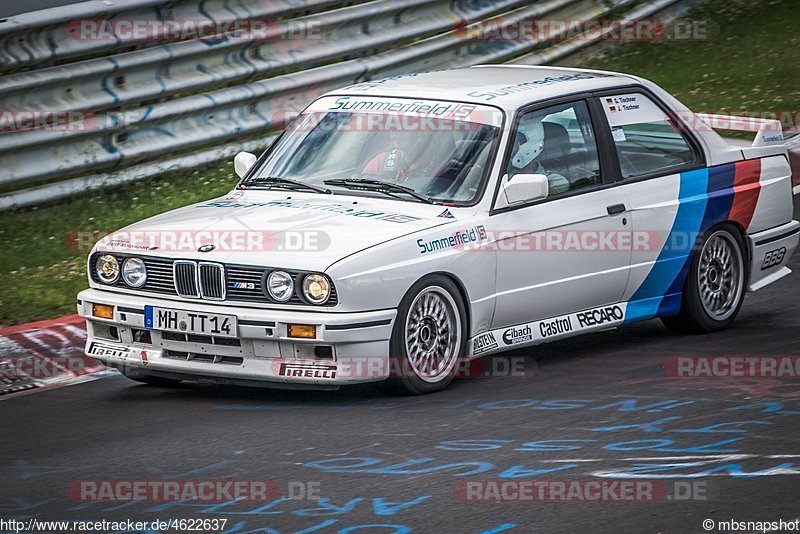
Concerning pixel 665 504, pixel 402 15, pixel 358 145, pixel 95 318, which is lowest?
pixel 665 504

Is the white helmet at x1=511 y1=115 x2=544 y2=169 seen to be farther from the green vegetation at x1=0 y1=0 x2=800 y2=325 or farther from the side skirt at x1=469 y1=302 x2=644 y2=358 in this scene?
the green vegetation at x1=0 y1=0 x2=800 y2=325

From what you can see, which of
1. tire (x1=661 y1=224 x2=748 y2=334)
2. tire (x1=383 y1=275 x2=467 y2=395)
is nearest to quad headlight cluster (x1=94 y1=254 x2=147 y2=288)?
tire (x1=383 y1=275 x2=467 y2=395)

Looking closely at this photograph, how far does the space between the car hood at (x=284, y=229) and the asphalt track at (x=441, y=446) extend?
0.80 metres

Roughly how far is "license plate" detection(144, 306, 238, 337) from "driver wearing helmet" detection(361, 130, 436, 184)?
141 centimetres

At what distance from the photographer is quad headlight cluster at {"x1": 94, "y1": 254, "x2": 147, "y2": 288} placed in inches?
297

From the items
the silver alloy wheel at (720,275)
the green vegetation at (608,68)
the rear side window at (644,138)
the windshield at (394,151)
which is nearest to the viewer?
the windshield at (394,151)

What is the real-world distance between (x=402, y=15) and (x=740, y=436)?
9.37 m

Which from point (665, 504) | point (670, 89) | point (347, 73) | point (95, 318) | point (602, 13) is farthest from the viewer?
point (602, 13)

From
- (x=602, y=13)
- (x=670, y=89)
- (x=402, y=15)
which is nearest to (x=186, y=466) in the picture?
(x=402, y=15)

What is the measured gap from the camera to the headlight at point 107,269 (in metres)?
7.66

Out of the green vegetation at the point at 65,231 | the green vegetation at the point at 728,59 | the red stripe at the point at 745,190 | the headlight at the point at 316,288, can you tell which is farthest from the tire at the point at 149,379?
the green vegetation at the point at 728,59

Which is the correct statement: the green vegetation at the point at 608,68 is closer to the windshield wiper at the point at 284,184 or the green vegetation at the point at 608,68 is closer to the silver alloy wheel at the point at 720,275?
the windshield wiper at the point at 284,184

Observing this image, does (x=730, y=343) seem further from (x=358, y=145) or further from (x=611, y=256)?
(x=358, y=145)

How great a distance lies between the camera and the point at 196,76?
12.8 meters
